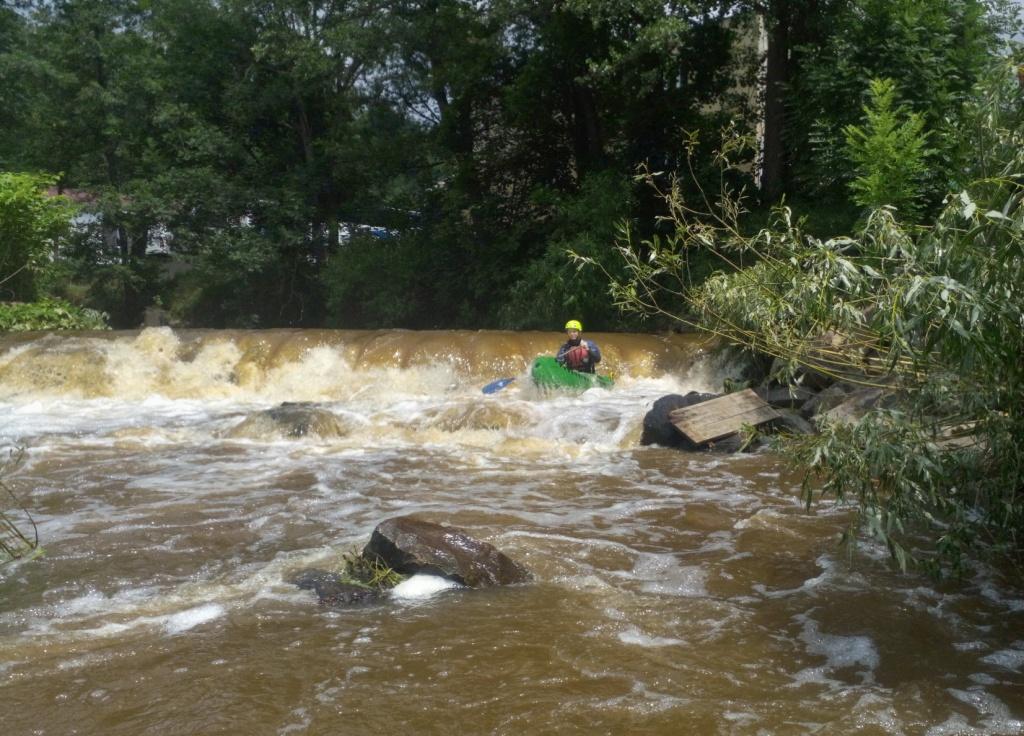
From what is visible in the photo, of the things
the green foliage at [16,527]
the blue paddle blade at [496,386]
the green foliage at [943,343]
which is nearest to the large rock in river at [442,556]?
the green foliage at [943,343]

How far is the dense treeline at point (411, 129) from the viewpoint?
1567 centimetres

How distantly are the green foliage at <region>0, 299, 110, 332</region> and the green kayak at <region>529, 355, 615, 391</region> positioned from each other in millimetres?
10153

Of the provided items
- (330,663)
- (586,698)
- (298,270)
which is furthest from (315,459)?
(298,270)

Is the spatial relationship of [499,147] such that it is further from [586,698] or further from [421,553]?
[586,698]

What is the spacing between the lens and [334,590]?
5.20 m

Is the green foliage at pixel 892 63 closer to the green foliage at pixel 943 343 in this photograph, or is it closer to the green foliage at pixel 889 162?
the green foliage at pixel 889 162

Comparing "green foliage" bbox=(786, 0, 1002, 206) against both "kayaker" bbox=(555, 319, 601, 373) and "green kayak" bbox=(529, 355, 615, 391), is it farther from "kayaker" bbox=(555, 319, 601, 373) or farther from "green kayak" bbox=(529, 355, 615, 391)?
"green kayak" bbox=(529, 355, 615, 391)

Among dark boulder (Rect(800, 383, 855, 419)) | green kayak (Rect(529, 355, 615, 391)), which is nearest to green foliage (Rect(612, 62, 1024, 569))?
dark boulder (Rect(800, 383, 855, 419))

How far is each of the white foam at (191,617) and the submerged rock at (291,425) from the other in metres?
5.25

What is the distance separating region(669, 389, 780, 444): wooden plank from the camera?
374 inches

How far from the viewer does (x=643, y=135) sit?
19.0m

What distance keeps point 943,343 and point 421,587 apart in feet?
8.97

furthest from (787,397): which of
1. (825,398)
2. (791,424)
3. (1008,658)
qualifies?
(1008,658)

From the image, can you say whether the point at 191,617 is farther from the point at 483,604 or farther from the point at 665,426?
the point at 665,426
